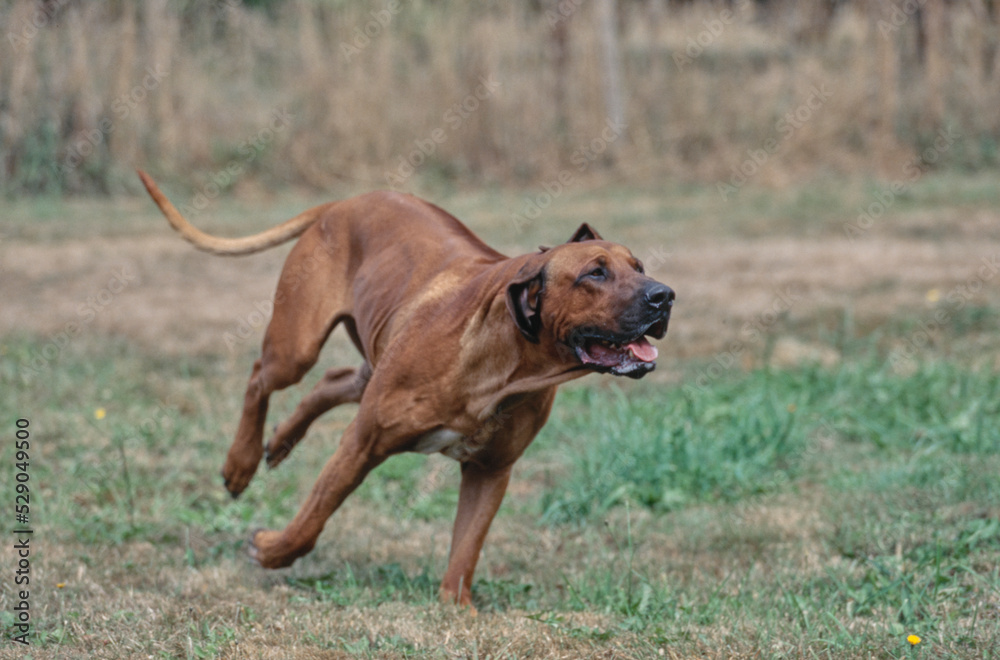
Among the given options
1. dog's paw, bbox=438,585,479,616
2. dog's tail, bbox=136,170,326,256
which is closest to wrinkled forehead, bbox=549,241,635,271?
dog's paw, bbox=438,585,479,616

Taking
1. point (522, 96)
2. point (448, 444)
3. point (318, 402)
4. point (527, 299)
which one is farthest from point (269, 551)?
point (522, 96)

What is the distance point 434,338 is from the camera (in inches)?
163

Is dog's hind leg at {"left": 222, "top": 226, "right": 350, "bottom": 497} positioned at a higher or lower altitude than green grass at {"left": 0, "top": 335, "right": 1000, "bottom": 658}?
higher

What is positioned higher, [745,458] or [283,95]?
[283,95]

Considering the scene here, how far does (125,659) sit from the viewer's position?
3.59 meters

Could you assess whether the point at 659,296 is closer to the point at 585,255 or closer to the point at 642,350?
the point at 642,350

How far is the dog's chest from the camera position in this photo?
163 inches

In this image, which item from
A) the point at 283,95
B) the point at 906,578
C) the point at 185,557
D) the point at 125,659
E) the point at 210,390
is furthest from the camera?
the point at 283,95

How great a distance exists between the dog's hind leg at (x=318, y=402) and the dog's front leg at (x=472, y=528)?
3.06ft

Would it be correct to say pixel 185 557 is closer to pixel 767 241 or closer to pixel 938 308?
pixel 938 308

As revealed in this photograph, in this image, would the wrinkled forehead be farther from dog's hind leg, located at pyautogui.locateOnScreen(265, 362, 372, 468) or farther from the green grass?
dog's hind leg, located at pyautogui.locateOnScreen(265, 362, 372, 468)

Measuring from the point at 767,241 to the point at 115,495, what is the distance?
300 inches

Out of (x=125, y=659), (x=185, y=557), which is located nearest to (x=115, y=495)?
(x=185, y=557)

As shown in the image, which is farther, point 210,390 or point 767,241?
point 767,241
